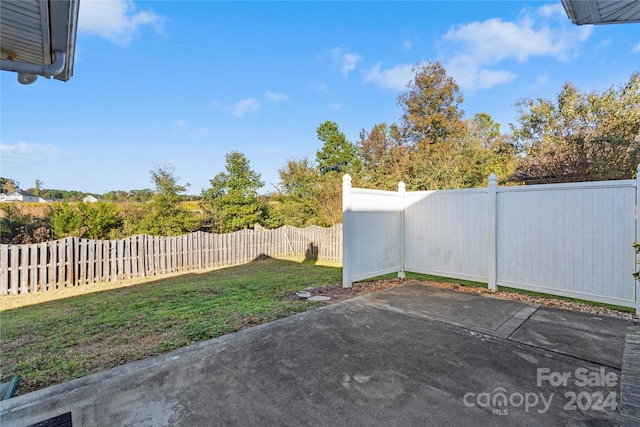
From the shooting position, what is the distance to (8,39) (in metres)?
1.92

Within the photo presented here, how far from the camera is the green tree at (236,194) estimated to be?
13.2 metres

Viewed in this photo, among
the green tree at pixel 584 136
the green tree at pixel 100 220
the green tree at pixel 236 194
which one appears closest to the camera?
the green tree at pixel 584 136

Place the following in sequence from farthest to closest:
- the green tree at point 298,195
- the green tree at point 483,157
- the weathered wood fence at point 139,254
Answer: the green tree at point 298,195 → the green tree at point 483,157 → the weathered wood fence at point 139,254

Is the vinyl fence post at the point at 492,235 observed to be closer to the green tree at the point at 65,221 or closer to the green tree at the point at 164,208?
the green tree at the point at 164,208

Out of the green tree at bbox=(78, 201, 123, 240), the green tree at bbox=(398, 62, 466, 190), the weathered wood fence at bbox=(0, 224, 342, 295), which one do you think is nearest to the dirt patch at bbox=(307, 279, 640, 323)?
the weathered wood fence at bbox=(0, 224, 342, 295)

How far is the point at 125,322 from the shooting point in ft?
12.9

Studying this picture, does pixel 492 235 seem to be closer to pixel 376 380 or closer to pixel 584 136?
pixel 376 380

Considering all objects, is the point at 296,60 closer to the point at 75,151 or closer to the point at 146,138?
the point at 146,138

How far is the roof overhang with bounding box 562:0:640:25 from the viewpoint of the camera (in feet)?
6.57

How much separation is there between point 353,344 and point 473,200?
3730 millimetres

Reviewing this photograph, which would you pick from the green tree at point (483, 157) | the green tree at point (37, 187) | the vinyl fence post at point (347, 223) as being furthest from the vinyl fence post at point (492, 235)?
the green tree at point (37, 187)

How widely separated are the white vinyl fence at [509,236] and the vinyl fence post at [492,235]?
0.6 inches

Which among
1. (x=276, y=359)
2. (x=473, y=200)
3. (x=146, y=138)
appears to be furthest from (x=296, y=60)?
(x=276, y=359)

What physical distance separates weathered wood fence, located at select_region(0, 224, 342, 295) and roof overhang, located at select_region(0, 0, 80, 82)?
596 cm
